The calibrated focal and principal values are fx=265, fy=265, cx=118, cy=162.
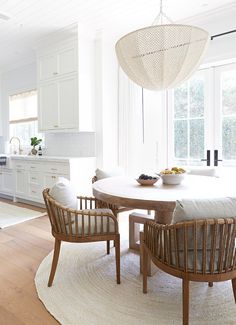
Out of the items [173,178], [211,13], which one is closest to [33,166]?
[173,178]

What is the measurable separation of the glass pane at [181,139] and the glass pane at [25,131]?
9.94 ft

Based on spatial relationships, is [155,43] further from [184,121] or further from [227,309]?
[184,121]

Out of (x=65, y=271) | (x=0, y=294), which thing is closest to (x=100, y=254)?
(x=65, y=271)

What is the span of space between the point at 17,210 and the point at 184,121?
312 cm

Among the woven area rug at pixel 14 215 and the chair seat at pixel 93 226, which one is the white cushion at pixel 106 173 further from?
the woven area rug at pixel 14 215

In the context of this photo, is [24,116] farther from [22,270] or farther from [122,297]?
[122,297]

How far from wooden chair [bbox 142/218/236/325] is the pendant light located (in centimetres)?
127

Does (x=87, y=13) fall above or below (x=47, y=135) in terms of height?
above

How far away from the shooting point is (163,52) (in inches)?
80.0

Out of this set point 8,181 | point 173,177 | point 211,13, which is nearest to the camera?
point 173,177

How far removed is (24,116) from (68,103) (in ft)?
7.12

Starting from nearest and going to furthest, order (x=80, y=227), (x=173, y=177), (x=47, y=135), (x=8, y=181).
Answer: (x=80, y=227), (x=173, y=177), (x=8, y=181), (x=47, y=135)

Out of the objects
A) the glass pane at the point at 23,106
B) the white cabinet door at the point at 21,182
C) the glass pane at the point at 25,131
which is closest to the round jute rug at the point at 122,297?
the white cabinet door at the point at 21,182

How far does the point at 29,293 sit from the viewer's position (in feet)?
6.59
